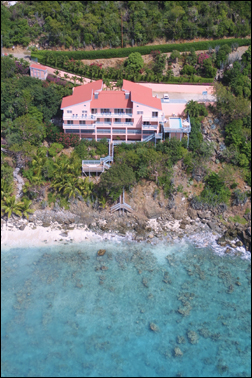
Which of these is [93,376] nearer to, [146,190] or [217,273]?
[217,273]

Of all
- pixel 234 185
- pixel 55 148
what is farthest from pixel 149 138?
pixel 234 185

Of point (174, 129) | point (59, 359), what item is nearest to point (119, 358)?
point (59, 359)

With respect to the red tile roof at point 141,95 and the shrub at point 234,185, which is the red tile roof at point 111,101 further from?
the shrub at point 234,185

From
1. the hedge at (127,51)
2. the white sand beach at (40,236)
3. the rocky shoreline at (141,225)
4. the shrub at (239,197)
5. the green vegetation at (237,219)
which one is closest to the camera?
the white sand beach at (40,236)

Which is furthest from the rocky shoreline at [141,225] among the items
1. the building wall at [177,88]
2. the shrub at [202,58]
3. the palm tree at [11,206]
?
the shrub at [202,58]

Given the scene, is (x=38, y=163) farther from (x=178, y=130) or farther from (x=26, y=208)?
(x=178, y=130)

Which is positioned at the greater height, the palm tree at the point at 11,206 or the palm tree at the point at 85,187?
the palm tree at the point at 85,187
